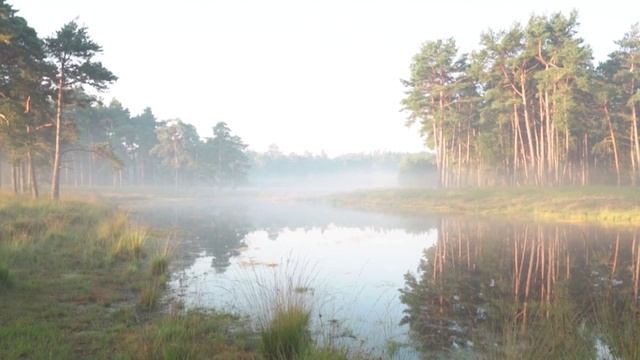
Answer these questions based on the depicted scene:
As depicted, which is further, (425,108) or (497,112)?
(425,108)

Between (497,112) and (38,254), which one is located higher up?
(497,112)

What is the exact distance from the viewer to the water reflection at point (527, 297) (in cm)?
611

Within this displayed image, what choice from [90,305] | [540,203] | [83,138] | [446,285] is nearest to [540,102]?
[540,203]

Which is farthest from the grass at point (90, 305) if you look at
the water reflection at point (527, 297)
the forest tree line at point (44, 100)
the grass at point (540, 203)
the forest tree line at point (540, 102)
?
the forest tree line at point (540, 102)

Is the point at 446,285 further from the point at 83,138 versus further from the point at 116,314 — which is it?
the point at 83,138

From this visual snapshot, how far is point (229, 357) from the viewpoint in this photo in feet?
22.2

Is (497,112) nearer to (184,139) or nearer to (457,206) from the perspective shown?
(457,206)

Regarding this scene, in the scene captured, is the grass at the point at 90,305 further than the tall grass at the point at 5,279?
No

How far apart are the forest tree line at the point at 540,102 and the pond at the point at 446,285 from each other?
2435 centimetres

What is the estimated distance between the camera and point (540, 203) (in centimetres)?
3975

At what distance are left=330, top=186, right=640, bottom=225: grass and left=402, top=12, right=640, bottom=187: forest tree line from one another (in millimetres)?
5886

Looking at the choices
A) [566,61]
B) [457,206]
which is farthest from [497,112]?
[457,206]

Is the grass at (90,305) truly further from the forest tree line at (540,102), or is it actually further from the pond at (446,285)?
the forest tree line at (540,102)

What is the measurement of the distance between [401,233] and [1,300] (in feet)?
72.2
